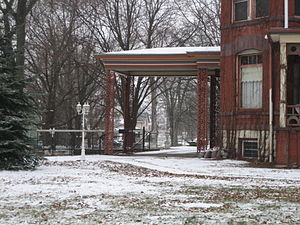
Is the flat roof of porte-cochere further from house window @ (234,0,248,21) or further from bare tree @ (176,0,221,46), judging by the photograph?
bare tree @ (176,0,221,46)

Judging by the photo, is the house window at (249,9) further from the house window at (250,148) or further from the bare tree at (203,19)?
the bare tree at (203,19)

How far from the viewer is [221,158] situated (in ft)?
73.6

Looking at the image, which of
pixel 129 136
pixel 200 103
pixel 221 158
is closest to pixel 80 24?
pixel 129 136

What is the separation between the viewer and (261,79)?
2147 centimetres

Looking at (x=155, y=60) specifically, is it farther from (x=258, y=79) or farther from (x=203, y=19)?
(x=203, y=19)

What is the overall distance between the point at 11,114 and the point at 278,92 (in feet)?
34.9

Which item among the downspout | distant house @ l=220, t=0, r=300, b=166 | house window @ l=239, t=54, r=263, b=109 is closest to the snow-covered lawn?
distant house @ l=220, t=0, r=300, b=166

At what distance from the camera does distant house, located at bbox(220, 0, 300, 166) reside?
19281 mm

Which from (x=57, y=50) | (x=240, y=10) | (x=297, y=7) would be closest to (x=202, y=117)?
(x=240, y=10)

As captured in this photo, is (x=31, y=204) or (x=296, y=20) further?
(x=296, y=20)

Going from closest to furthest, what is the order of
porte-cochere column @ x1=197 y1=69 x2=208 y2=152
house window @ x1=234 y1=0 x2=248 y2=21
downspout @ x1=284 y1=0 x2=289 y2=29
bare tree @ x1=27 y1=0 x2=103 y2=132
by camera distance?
downspout @ x1=284 y1=0 x2=289 y2=29
house window @ x1=234 y1=0 x2=248 y2=21
porte-cochere column @ x1=197 y1=69 x2=208 y2=152
bare tree @ x1=27 y1=0 x2=103 y2=132

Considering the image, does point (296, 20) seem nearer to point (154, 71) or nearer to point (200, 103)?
point (200, 103)

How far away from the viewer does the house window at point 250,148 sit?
21.5m

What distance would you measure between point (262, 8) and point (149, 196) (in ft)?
43.8
